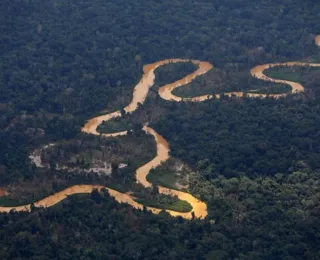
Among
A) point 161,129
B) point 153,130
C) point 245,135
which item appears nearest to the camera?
point 245,135

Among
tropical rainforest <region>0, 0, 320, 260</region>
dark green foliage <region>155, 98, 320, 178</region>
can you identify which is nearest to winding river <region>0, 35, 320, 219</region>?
tropical rainforest <region>0, 0, 320, 260</region>

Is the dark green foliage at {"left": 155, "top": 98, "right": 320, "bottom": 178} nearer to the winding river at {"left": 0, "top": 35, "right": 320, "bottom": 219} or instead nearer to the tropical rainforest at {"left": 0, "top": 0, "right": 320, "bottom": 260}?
the tropical rainforest at {"left": 0, "top": 0, "right": 320, "bottom": 260}

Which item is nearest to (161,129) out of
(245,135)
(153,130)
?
(153,130)

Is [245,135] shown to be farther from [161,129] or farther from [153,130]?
[153,130]

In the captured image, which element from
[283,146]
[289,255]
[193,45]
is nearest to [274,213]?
[289,255]

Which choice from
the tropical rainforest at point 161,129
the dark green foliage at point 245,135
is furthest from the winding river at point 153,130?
the dark green foliage at point 245,135

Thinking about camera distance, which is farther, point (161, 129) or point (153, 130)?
point (153, 130)

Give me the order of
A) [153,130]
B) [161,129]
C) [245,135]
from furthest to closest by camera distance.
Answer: [153,130]
[161,129]
[245,135]

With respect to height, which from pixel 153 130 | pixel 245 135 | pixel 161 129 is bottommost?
pixel 153 130
